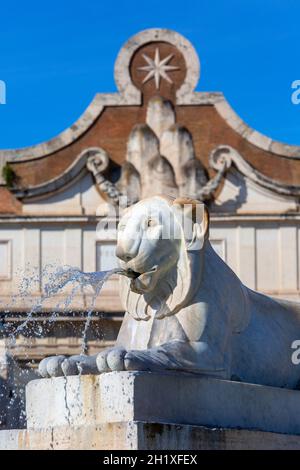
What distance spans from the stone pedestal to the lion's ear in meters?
0.96

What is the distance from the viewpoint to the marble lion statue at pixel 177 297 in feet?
37.2

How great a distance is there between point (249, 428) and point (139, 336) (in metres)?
0.98

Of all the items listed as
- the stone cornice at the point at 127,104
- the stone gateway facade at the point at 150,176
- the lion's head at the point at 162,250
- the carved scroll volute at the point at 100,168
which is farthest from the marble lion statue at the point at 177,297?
the stone cornice at the point at 127,104

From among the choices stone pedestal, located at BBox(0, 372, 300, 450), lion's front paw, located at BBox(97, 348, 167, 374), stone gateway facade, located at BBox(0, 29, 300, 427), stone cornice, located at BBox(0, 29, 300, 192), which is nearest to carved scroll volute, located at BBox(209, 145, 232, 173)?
stone gateway facade, located at BBox(0, 29, 300, 427)

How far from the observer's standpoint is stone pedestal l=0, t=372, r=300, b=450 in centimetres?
1054

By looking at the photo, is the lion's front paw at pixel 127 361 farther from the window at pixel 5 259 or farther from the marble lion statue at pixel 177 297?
the window at pixel 5 259

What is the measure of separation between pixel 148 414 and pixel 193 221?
5.13ft

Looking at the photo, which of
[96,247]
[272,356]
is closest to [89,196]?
[96,247]

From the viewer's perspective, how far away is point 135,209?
38.4 feet

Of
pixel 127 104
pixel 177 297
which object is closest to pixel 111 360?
pixel 177 297

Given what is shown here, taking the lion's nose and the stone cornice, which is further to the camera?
the stone cornice

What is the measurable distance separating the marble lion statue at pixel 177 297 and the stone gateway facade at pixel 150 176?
2373 centimetres

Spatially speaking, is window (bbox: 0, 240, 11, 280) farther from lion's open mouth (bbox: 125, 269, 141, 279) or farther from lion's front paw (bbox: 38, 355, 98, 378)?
lion's front paw (bbox: 38, 355, 98, 378)
